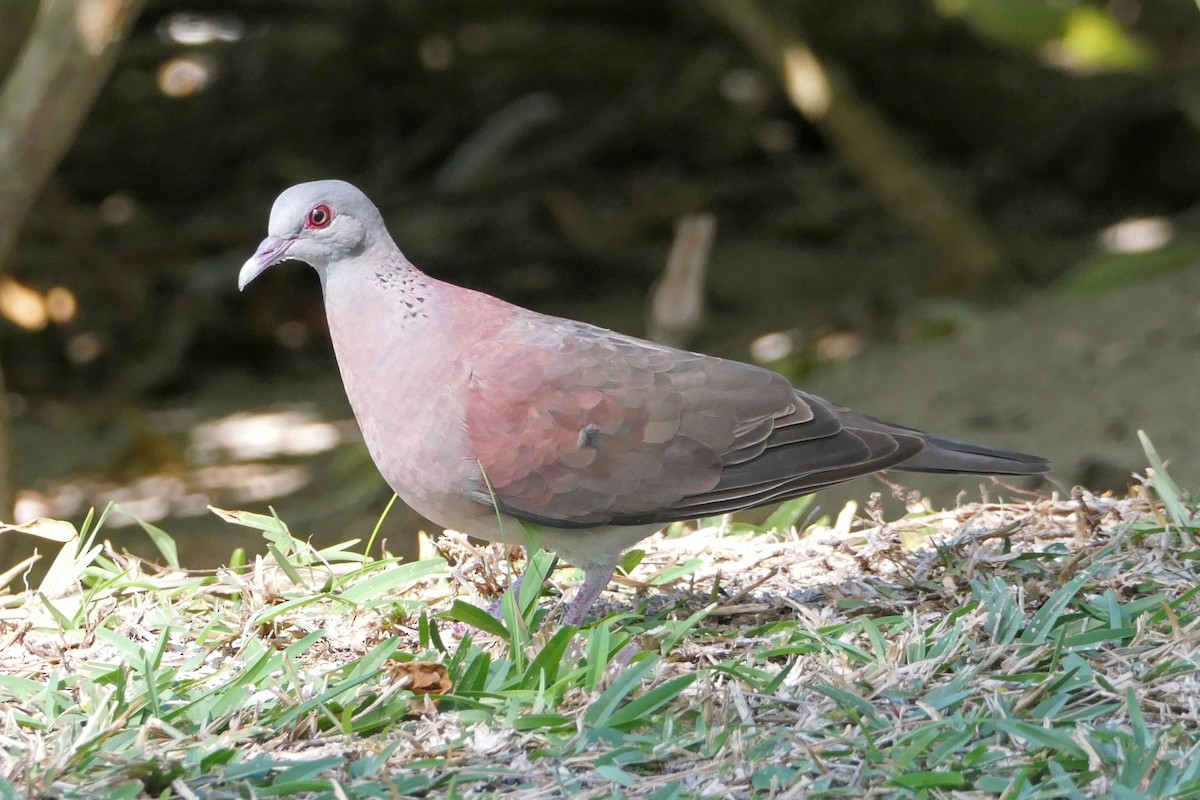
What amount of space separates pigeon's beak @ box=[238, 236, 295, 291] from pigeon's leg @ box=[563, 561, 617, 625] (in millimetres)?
948

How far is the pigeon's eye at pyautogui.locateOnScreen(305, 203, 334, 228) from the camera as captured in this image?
292 cm

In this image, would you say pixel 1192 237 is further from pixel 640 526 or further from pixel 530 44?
pixel 640 526

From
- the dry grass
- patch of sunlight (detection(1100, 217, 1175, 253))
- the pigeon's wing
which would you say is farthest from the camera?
patch of sunlight (detection(1100, 217, 1175, 253))

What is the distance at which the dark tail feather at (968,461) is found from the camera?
2869mm

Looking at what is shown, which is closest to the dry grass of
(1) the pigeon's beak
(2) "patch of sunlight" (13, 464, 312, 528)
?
(1) the pigeon's beak

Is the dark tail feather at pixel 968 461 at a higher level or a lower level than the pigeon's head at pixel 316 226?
lower

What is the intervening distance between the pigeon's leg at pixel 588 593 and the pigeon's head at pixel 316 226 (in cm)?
87

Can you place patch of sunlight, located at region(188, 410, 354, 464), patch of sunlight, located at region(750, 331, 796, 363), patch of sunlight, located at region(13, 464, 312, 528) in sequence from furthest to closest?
patch of sunlight, located at region(750, 331, 796, 363) < patch of sunlight, located at region(188, 410, 354, 464) < patch of sunlight, located at region(13, 464, 312, 528)

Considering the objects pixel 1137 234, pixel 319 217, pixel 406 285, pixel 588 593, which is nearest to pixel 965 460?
pixel 588 593

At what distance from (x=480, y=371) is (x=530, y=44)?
17.1 ft

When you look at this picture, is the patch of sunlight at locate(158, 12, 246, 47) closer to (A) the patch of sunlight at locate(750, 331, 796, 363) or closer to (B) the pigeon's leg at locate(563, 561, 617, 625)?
(A) the patch of sunlight at locate(750, 331, 796, 363)

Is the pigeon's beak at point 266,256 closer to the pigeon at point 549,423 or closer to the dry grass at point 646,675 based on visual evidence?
the pigeon at point 549,423

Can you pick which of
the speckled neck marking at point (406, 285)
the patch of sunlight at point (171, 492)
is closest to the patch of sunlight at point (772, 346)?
the patch of sunlight at point (171, 492)

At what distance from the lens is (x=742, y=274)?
7.96m
